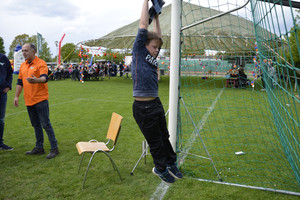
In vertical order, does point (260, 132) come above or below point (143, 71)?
below

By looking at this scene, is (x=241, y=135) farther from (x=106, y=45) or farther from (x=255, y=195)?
(x=106, y=45)

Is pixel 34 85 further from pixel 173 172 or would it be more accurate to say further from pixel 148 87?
pixel 173 172

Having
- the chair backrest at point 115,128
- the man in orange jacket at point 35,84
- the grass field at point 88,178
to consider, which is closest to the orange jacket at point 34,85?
the man in orange jacket at point 35,84

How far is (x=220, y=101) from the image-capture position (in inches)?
403

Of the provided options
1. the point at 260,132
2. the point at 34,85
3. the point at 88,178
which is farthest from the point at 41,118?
the point at 260,132

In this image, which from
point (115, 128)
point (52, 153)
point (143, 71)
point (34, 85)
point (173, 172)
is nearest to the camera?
point (143, 71)

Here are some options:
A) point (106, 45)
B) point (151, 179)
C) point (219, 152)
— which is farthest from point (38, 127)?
point (106, 45)

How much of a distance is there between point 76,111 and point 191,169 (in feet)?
18.0

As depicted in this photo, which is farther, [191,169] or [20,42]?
[20,42]

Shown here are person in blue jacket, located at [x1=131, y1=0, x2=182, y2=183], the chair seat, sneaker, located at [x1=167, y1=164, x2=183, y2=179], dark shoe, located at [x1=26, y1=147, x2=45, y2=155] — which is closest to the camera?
person in blue jacket, located at [x1=131, y1=0, x2=182, y2=183]

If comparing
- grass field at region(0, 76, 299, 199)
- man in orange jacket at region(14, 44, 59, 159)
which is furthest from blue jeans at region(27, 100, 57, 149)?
grass field at region(0, 76, 299, 199)

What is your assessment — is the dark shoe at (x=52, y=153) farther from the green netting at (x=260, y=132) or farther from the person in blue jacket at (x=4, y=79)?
the green netting at (x=260, y=132)

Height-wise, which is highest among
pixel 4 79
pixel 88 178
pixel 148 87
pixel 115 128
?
pixel 4 79

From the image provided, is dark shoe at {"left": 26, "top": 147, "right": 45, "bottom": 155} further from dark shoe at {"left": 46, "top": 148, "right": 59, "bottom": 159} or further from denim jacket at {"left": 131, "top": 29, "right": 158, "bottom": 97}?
denim jacket at {"left": 131, "top": 29, "right": 158, "bottom": 97}
